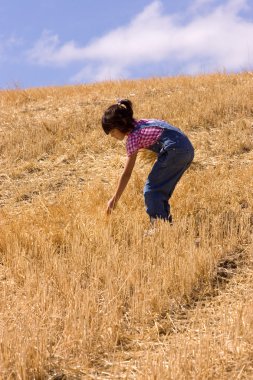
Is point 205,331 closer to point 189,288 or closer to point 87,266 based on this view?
point 189,288

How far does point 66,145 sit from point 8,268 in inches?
214

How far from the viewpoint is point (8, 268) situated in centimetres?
464

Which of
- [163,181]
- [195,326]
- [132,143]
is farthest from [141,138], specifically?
[195,326]

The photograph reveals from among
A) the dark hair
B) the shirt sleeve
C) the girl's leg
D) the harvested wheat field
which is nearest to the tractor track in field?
the harvested wheat field

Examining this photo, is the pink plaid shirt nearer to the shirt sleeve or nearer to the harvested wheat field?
the shirt sleeve

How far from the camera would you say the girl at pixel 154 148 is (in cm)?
521

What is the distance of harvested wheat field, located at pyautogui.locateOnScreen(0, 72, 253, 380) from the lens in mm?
3008

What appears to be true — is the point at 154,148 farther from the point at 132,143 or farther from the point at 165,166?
the point at 132,143

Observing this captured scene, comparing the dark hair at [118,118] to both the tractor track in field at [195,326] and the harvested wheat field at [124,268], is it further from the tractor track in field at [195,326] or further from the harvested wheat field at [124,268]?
the tractor track in field at [195,326]

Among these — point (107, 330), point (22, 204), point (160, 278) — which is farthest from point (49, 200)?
point (107, 330)

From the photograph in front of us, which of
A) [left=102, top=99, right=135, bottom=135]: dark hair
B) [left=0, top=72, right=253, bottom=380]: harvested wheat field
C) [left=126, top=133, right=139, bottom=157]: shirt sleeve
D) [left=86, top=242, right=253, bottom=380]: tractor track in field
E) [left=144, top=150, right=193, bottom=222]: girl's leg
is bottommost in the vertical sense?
[left=86, top=242, right=253, bottom=380]: tractor track in field

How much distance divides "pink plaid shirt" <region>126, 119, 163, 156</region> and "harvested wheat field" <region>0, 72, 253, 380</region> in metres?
0.74

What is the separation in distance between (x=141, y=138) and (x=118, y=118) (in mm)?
300

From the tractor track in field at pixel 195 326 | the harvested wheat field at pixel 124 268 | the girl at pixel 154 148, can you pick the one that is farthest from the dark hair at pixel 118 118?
the tractor track in field at pixel 195 326
